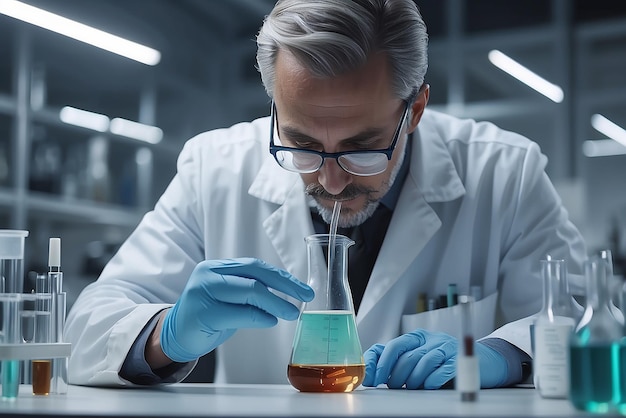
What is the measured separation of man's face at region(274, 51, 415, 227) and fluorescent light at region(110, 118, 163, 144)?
326 cm

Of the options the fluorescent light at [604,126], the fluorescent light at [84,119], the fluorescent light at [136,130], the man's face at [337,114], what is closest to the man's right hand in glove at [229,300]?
the man's face at [337,114]

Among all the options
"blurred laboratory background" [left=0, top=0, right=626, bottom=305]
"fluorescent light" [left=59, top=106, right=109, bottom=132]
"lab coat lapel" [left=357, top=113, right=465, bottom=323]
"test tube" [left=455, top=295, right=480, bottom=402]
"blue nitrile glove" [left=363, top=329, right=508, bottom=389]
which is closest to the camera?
"test tube" [left=455, top=295, right=480, bottom=402]

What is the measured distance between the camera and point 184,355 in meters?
1.43

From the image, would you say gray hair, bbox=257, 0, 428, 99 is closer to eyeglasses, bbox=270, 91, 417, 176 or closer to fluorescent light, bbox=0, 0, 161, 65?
eyeglasses, bbox=270, 91, 417, 176

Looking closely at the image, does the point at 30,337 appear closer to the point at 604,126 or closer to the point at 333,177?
the point at 333,177

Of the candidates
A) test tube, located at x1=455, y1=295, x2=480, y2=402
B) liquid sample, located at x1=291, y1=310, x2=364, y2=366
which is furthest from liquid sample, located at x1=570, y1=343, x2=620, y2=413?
liquid sample, located at x1=291, y1=310, x2=364, y2=366

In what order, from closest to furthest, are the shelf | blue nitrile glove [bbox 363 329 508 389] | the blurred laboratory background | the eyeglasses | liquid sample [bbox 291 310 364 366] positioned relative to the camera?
liquid sample [bbox 291 310 364 366] < blue nitrile glove [bbox 363 329 508 389] < the eyeglasses < the shelf < the blurred laboratory background

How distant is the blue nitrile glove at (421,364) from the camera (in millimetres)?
1352

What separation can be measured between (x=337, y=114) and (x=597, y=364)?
796mm

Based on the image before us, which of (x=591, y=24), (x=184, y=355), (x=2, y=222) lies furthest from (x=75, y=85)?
(x=184, y=355)

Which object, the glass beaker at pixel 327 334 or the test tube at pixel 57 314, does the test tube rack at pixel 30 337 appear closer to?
the test tube at pixel 57 314

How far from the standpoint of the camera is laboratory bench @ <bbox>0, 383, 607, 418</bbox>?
87 centimetres

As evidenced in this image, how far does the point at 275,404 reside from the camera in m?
0.99

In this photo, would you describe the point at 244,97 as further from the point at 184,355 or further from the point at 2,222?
the point at 184,355
